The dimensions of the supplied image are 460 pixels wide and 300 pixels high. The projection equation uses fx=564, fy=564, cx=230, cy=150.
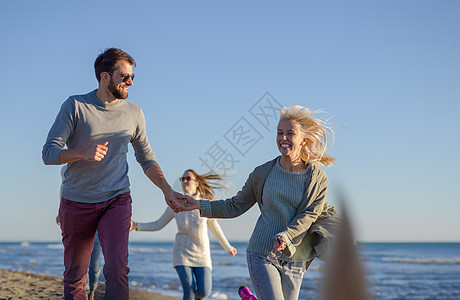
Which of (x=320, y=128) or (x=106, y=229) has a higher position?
(x=320, y=128)

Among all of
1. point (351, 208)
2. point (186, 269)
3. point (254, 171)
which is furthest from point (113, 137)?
point (351, 208)

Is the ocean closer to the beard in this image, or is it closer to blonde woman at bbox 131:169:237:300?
blonde woman at bbox 131:169:237:300

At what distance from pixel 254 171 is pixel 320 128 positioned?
714 millimetres

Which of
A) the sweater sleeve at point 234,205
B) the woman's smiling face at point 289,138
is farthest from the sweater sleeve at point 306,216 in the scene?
the sweater sleeve at point 234,205

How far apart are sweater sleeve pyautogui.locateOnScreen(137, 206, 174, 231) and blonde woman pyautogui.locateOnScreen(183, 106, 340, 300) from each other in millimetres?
2954

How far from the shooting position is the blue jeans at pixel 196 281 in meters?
7.18

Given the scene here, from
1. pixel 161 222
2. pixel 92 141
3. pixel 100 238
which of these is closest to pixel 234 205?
pixel 100 238

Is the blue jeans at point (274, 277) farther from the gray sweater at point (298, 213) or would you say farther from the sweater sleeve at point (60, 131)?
the sweater sleeve at point (60, 131)

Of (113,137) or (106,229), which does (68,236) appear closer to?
(106,229)

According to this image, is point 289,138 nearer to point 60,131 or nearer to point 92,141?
point 92,141

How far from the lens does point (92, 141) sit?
4.35 meters

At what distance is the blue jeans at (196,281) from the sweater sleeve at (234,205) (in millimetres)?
2742

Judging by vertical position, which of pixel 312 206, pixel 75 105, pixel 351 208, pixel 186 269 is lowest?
pixel 186 269

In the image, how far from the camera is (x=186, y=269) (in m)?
7.26
